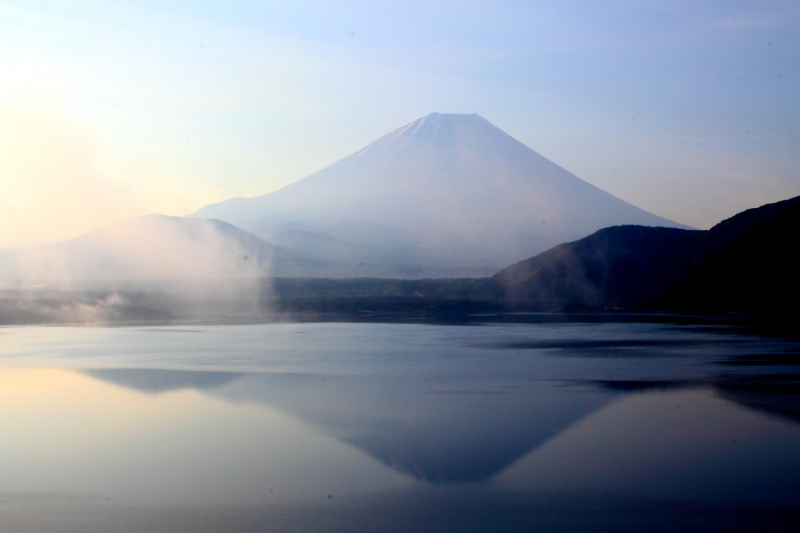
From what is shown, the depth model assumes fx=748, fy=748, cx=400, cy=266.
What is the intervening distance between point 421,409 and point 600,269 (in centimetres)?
5276

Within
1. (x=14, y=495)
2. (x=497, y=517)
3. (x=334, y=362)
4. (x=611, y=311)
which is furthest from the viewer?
(x=611, y=311)

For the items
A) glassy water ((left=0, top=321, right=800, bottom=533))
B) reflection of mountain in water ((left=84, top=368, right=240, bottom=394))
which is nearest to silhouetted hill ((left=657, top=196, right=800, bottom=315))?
glassy water ((left=0, top=321, right=800, bottom=533))

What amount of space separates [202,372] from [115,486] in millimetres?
9640

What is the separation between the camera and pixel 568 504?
7938 millimetres

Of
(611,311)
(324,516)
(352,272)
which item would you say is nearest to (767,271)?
(611,311)

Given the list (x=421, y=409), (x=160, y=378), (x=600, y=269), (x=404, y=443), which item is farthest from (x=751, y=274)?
(x=404, y=443)

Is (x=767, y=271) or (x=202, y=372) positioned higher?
(x=767, y=271)

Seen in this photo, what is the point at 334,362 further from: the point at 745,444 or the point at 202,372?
the point at 745,444

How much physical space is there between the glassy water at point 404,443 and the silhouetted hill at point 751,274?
81.2 feet

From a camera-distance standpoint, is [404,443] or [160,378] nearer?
[404,443]

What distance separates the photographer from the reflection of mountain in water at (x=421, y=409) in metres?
9.98

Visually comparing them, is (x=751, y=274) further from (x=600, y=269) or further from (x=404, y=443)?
(x=404, y=443)

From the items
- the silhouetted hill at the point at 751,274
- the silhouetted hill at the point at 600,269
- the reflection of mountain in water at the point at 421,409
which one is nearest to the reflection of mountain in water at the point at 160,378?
the reflection of mountain in water at the point at 421,409

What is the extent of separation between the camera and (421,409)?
13.1 meters
